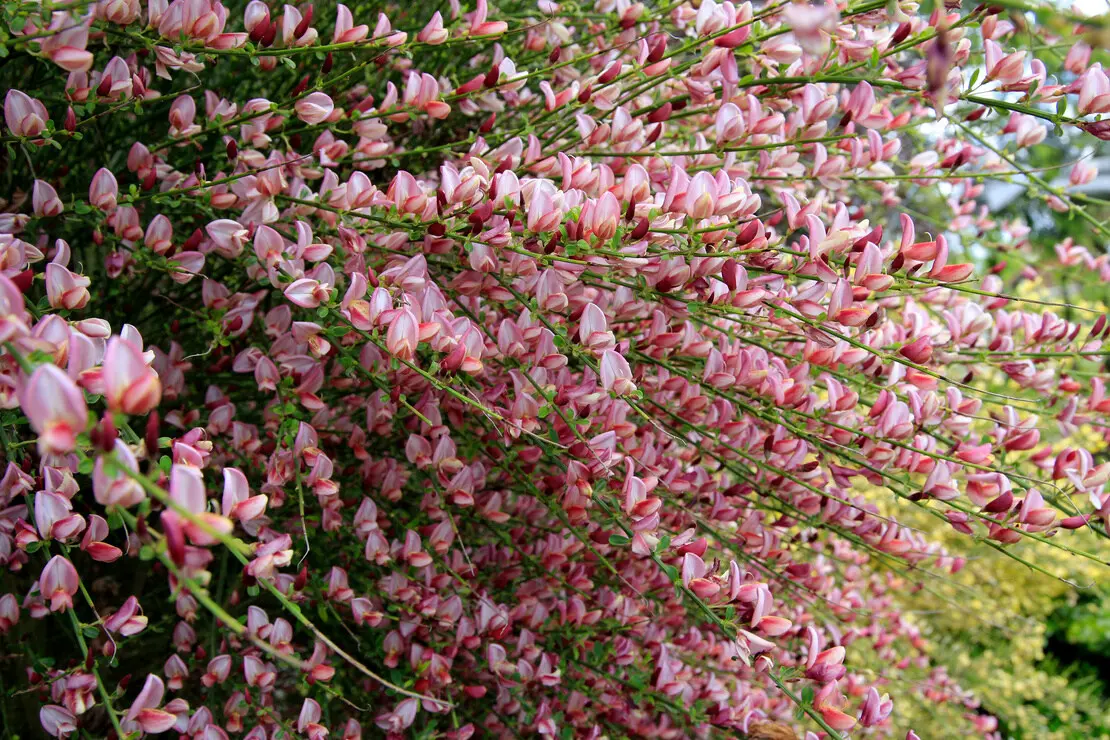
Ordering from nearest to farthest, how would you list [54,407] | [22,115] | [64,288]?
1. [54,407]
2. [64,288]
3. [22,115]

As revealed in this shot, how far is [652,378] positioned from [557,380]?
20cm

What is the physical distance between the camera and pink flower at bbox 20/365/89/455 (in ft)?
1.47

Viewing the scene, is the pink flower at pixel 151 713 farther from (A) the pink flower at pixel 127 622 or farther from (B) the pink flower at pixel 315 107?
(B) the pink flower at pixel 315 107

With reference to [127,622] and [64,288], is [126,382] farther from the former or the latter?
[127,622]

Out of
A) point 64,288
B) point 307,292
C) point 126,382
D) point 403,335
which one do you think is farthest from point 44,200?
point 126,382

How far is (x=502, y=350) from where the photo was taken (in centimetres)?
95

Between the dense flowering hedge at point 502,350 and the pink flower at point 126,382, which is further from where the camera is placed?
the dense flowering hedge at point 502,350

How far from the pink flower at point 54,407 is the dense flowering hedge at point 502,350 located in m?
0.10

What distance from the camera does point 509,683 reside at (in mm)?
1140

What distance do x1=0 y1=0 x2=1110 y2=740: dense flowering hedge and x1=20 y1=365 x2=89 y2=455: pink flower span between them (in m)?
0.10

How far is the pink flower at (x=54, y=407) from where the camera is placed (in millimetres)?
448

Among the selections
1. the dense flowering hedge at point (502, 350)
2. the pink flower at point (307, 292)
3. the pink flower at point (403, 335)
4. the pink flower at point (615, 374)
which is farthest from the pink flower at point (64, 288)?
the pink flower at point (615, 374)

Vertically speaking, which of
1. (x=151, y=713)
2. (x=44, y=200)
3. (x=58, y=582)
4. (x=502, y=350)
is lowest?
(x=151, y=713)

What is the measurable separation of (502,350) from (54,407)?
0.54 metres
